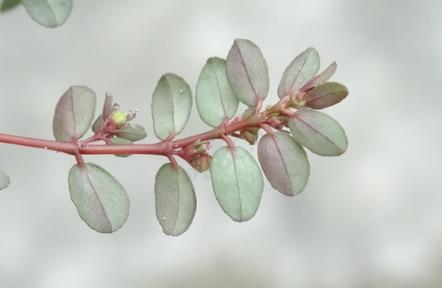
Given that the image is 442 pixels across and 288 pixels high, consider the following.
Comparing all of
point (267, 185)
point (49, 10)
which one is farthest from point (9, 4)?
point (267, 185)

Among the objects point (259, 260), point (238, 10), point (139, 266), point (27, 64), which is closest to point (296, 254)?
point (259, 260)

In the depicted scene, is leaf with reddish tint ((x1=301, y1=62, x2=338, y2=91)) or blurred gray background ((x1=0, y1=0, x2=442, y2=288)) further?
blurred gray background ((x1=0, y1=0, x2=442, y2=288))

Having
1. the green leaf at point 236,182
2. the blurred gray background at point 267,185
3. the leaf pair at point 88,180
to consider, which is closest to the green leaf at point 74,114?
the leaf pair at point 88,180

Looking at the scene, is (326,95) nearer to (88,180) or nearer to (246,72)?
(246,72)

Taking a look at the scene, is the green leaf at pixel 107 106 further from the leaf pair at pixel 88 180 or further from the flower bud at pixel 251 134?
the flower bud at pixel 251 134

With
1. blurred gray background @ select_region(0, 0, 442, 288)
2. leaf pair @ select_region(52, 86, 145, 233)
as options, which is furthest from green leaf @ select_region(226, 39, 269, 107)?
blurred gray background @ select_region(0, 0, 442, 288)

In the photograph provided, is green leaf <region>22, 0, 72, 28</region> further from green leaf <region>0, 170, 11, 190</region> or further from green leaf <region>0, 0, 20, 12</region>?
green leaf <region>0, 170, 11, 190</region>

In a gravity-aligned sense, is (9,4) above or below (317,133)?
above
